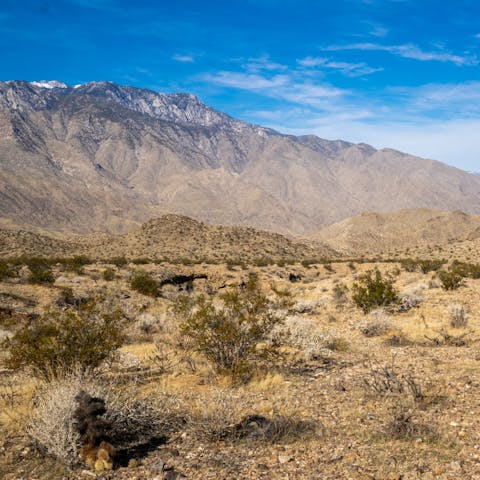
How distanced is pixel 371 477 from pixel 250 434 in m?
1.80

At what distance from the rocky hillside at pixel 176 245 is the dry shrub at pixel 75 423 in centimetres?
4852

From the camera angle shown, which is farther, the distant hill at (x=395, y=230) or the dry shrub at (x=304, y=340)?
the distant hill at (x=395, y=230)

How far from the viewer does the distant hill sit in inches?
4505

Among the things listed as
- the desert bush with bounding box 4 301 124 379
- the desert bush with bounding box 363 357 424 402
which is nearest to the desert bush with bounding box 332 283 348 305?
the desert bush with bounding box 363 357 424 402

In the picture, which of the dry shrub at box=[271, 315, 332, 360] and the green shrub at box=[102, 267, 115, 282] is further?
the green shrub at box=[102, 267, 115, 282]

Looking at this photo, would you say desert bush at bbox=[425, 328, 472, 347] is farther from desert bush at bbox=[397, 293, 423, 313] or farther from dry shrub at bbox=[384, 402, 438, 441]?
dry shrub at bbox=[384, 402, 438, 441]

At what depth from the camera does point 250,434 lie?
6.41 m

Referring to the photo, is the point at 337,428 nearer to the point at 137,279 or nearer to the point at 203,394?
the point at 203,394

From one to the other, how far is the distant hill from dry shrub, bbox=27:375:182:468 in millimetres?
102995

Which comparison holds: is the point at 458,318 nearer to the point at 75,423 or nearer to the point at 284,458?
the point at 284,458

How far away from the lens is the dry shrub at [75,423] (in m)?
5.72

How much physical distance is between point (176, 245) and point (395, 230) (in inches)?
3232

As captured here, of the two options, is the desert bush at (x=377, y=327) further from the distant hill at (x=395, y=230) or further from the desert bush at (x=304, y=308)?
the distant hill at (x=395, y=230)

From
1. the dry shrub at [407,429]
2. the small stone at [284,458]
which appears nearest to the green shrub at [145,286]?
the dry shrub at [407,429]
